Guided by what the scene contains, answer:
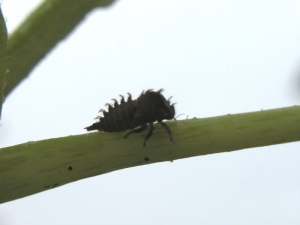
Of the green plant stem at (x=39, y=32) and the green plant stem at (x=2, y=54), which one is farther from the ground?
the green plant stem at (x=39, y=32)

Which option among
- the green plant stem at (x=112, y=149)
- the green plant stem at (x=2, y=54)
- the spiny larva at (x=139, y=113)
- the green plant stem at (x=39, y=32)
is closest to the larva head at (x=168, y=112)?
the spiny larva at (x=139, y=113)

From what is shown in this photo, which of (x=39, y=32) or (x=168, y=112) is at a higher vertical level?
(x=39, y=32)

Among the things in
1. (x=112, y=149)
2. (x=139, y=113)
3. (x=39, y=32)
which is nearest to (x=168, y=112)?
(x=139, y=113)

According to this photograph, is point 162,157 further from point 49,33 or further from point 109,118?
point 49,33

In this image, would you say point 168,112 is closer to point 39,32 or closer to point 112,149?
point 112,149

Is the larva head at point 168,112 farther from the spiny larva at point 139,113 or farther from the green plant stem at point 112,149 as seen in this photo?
the green plant stem at point 112,149
